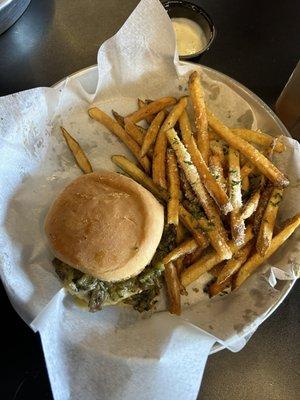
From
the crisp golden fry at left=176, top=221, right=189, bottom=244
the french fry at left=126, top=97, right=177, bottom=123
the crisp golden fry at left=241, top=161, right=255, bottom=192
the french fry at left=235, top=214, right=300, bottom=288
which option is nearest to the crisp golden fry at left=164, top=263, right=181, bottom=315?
the crisp golden fry at left=176, top=221, right=189, bottom=244

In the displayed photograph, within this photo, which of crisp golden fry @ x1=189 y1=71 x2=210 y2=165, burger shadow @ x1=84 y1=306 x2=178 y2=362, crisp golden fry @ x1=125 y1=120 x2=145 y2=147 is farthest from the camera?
crisp golden fry @ x1=125 y1=120 x2=145 y2=147

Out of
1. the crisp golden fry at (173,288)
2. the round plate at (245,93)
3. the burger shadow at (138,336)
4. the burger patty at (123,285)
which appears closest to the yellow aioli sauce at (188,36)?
the round plate at (245,93)

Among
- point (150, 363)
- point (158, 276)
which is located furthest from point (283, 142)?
point (150, 363)

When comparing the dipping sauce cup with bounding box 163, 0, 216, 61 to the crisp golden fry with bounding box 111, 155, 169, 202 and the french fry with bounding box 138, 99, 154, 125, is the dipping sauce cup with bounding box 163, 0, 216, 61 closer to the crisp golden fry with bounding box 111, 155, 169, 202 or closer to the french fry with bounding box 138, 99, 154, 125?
the french fry with bounding box 138, 99, 154, 125

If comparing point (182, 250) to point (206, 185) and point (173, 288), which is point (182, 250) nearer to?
point (173, 288)

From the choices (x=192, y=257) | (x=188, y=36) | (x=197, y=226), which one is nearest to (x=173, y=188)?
(x=197, y=226)

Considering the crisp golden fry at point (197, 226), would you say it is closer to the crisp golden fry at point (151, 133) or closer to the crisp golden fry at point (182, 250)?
the crisp golden fry at point (182, 250)

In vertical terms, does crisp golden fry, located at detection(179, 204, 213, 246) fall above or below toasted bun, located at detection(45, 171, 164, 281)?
below

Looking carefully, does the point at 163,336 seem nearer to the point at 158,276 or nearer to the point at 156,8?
the point at 158,276
